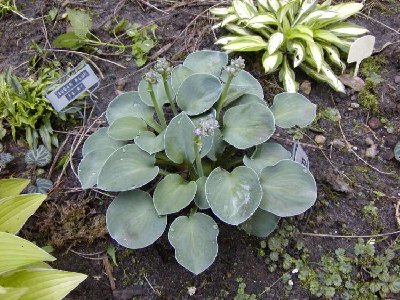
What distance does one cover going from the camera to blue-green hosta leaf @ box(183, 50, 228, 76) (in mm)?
2094

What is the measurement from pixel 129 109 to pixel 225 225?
642 millimetres

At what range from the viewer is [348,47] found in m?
2.44

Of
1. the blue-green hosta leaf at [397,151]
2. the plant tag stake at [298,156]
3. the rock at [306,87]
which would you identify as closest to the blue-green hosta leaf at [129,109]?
the plant tag stake at [298,156]

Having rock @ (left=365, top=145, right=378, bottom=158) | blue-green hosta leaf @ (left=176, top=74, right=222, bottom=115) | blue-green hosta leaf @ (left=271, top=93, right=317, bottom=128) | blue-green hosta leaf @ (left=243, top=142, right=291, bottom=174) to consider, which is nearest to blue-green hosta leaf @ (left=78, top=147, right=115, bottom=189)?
blue-green hosta leaf @ (left=176, top=74, right=222, bottom=115)

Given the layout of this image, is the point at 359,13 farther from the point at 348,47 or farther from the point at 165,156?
the point at 165,156

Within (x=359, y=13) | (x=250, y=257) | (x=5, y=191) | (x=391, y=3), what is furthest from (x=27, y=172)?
(x=391, y=3)

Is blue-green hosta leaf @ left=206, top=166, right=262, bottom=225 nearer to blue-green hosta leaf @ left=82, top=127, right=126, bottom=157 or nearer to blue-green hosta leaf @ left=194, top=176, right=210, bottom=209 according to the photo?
blue-green hosta leaf @ left=194, top=176, right=210, bottom=209

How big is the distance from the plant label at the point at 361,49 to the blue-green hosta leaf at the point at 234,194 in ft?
3.09

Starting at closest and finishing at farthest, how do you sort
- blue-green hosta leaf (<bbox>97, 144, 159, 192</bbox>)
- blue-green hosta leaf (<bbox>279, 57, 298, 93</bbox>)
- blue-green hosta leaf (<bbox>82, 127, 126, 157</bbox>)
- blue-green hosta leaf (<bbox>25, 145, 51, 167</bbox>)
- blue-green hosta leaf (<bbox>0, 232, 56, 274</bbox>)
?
blue-green hosta leaf (<bbox>0, 232, 56, 274</bbox>)
blue-green hosta leaf (<bbox>97, 144, 159, 192</bbox>)
blue-green hosta leaf (<bbox>82, 127, 126, 157</bbox>)
blue-green hosta leaf (<bbox>25, 145, 51, 167</bbox>)
blue-green hosta leaf (<bbox>279, 57, 298, 93</bbox>)

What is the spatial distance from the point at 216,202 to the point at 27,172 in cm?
101

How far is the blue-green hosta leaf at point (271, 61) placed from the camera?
2.33m

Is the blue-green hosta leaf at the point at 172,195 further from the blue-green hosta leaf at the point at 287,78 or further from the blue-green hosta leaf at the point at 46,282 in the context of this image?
the blue-green hosta leaf at the point at 287,78

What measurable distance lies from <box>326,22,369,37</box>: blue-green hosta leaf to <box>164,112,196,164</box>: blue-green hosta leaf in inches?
44.0

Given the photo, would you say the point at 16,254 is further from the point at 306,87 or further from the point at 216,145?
the point at 306,87
